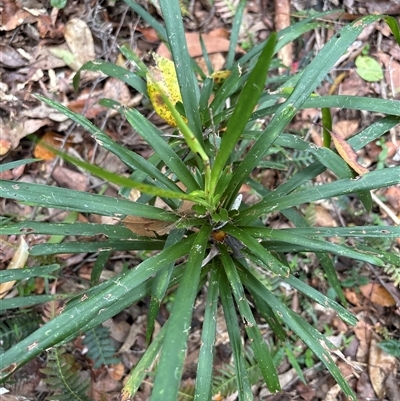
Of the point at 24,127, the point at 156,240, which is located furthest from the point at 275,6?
the point at 156,240

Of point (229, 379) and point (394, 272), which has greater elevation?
point (394, 272)

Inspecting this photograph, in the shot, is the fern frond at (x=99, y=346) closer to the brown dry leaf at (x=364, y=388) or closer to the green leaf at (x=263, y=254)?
the green leaf at (x=263, y=254)

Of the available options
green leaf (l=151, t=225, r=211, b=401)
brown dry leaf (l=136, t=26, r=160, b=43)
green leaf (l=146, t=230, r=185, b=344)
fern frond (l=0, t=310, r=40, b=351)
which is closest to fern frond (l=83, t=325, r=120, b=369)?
fern frond (l=0, t=310, r=40, b=351)

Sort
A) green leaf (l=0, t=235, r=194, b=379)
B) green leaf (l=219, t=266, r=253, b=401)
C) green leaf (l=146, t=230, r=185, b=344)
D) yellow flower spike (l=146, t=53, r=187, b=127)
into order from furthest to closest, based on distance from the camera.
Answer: yellow flower spike (l=146, t=53, r=187, b=127) → green leaf (l=219, t=266, r=253, b=401) → green leaf (l=146, t=230, r=185, b=344) → green leaf (l=0, t=235, r=194, b=379)

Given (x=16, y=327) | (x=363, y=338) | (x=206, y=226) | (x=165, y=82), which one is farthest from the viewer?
(x=363, y=338)

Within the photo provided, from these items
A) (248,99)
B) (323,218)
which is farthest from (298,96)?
(323,218)

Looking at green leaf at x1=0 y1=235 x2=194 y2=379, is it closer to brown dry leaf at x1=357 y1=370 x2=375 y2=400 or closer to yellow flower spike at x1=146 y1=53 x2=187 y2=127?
yellow flower spike at x1=146 y1=53 x2=187 y2=127

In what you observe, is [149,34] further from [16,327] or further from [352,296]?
[352,296]
